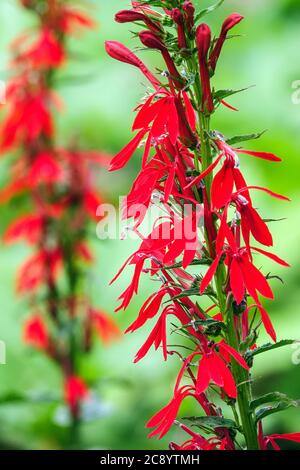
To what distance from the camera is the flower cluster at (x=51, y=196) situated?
1.47 metres

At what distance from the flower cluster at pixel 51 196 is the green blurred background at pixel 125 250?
0.06 m

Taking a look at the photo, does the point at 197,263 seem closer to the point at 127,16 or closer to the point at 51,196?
the point at 127,16

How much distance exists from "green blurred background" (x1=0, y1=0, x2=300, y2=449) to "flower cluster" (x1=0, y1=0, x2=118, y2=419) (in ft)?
0.19

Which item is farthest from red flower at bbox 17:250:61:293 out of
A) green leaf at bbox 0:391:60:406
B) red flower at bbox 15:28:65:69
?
red flower at bbox 15:28:65:69

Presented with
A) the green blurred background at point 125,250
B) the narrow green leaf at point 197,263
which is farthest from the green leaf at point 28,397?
the narrow green leaf at point 197,263

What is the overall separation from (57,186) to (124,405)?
0.54m

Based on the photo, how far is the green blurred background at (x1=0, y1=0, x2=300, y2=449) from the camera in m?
1.67

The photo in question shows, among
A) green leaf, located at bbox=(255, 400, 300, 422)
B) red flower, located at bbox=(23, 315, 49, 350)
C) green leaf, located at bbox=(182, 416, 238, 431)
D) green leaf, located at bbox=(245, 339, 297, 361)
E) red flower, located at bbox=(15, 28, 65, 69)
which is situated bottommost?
green leaf, located at bbox=(182, 416, 238, 431)

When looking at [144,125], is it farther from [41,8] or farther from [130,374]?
[130,374]

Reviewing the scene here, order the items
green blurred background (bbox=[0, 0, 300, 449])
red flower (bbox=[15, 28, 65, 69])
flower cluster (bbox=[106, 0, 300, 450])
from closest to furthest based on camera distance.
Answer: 1. flower cluster (bbox=[106, 0, 300, 450])
2. red flower (bbox=[15, 28, 65, 69])
3. green blurred background (bbox=[0, 0, 300, 449])

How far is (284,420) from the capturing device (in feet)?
5.45

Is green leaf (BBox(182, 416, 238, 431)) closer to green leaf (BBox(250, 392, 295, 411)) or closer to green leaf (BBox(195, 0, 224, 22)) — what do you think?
green leaf (BBox(250, 392, 295, 411))

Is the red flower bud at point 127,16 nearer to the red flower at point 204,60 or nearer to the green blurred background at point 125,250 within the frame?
the red flower at point 204,60
